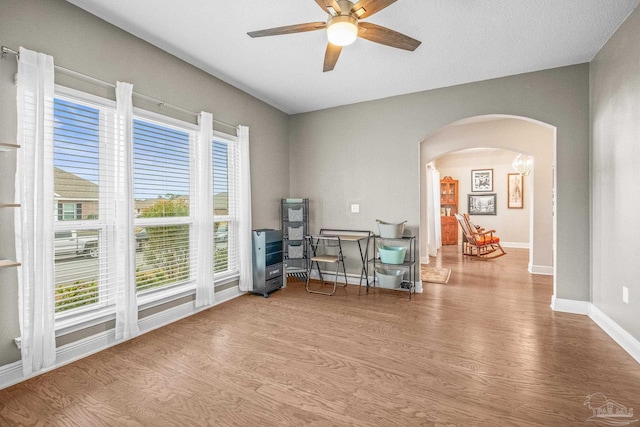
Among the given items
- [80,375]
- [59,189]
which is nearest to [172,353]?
[80,375]

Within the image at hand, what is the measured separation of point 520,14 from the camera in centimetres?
232

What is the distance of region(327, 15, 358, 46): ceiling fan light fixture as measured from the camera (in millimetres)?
1934

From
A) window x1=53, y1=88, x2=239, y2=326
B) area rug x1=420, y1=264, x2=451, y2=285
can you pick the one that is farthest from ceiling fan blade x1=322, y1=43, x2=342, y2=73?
area rug x1=420, y1=264, x2=451, y2=285

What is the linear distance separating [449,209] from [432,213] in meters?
1.90

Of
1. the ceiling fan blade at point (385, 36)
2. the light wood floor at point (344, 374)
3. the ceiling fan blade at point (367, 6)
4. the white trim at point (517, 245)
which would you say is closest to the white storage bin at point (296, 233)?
the light wood floor at point (344, 374)

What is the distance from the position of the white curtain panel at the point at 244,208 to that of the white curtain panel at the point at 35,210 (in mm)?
1904

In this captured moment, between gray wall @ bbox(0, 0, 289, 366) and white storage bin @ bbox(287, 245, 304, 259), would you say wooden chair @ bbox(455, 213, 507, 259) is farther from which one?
gray wall @ bbox(0, 0, 289, 366)

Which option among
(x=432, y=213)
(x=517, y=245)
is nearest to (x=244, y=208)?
(x=432, y=213)

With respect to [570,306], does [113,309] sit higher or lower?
higher

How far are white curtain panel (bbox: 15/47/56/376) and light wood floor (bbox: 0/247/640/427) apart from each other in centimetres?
34

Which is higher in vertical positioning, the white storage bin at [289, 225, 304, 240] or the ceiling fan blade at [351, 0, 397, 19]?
the ceiling fan blade at [351, 0, 397, 19]

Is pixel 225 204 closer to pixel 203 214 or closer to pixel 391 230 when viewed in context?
pixel 203 214

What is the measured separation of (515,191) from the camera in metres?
7.84

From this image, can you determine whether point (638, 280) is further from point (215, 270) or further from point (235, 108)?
point (235, 108)
